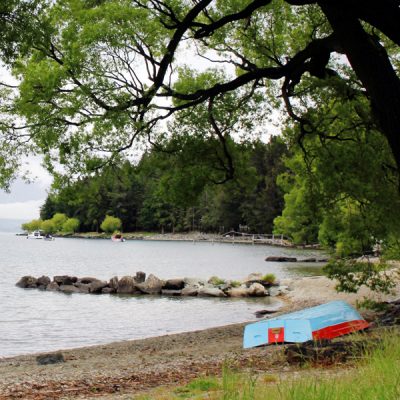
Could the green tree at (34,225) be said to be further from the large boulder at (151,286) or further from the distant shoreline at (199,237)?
the large boulder at (151,286)

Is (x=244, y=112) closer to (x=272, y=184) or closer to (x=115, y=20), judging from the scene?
(x=115, y=20)

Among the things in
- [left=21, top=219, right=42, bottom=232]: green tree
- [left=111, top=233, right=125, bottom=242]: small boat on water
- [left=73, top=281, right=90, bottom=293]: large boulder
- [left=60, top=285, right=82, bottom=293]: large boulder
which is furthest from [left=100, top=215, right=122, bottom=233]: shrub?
[left=60, top=285, right=82, bottom=293]: large boulder

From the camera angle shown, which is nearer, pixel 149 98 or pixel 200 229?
pixel 149 98

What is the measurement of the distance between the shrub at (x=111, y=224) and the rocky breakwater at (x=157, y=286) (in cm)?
10626

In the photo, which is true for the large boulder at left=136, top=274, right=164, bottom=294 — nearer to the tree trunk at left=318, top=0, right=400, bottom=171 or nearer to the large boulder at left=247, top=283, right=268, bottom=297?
the large boulder at left=247, top=283, right=268, bottom=297

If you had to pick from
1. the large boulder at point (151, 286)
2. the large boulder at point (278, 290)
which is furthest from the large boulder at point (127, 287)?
the large boulder at point (278, 290)

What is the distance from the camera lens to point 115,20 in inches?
574

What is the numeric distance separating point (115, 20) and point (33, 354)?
10.9 m

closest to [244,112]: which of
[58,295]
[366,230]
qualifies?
[366,230]

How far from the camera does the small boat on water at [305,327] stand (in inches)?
611

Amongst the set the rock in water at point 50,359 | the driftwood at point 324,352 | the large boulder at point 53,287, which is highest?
the driftwood at point 324,352

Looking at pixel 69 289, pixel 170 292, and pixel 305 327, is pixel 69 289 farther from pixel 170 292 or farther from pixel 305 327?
pixel 305 327

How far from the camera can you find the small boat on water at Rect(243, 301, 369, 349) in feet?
50.9

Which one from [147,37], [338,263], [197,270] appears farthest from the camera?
[197,270]
